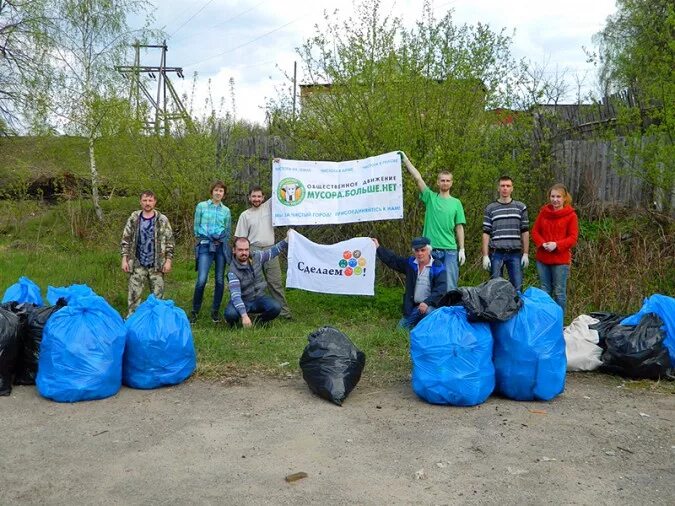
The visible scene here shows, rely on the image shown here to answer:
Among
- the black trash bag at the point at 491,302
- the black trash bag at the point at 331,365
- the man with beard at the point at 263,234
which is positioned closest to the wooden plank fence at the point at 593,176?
the man with beard at the point at 263,234

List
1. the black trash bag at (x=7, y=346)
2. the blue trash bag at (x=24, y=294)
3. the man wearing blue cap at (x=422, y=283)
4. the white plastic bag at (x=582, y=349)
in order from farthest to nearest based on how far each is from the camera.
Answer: the man wearing blue cap at (x=422, y=283) → the blue trash bag at (x=24, y=294) → the white plastic bag at (x=582, y=349) → the black trash bag at (x=7, y=346)

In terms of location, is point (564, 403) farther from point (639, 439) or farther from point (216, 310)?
point (216, 310)

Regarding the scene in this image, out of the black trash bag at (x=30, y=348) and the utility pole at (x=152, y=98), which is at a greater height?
the utility pole at (x=152, y=98)

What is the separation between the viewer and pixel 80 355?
5.16m

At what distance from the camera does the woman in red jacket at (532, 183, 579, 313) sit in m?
7.12

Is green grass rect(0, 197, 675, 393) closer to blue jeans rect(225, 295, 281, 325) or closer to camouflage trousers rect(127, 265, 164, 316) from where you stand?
blue jeans rect(225, 295, 281, 325)

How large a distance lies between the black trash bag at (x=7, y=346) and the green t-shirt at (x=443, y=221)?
420cm

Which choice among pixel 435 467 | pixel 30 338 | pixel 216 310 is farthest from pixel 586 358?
pixel 30 338

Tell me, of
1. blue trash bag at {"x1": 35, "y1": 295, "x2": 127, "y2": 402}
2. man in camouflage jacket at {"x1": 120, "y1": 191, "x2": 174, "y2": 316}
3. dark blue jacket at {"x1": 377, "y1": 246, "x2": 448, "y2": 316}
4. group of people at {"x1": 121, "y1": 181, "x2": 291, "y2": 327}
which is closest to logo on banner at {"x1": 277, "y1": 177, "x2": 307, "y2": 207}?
group of people at {"x1": 121, "y1": 181, "x2": 291, "y2": 327}

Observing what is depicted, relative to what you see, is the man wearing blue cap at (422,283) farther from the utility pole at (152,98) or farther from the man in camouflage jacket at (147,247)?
the utility pole at (152,98)

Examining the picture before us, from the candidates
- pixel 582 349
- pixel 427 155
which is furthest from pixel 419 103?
pixel 582 349

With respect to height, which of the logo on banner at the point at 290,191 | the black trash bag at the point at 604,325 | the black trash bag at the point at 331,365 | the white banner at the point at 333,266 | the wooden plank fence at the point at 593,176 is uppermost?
the wooden plank fence at the point at 593,176

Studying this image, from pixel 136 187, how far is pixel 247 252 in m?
7.81

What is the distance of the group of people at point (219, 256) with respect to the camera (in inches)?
286
